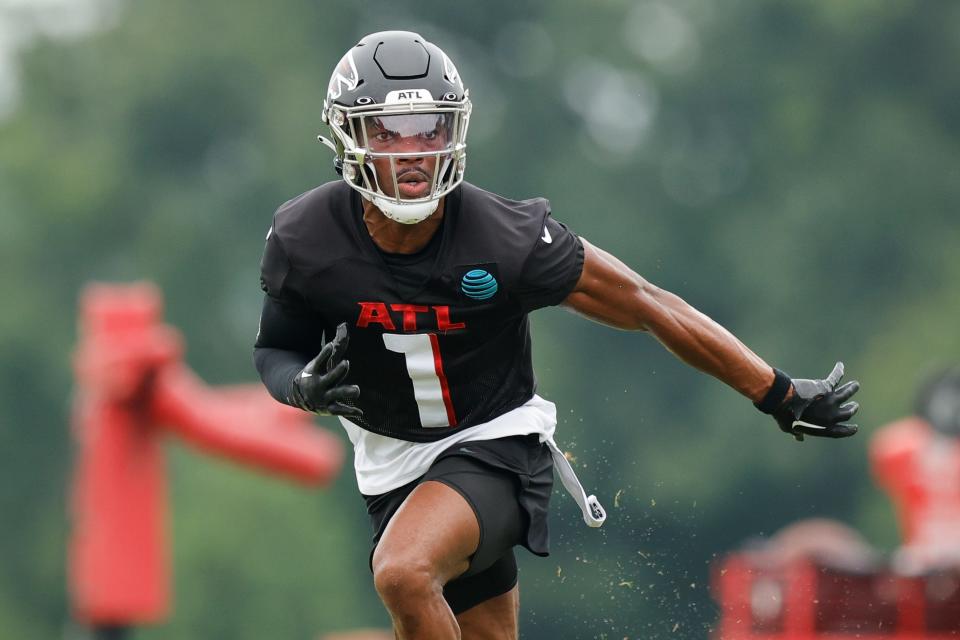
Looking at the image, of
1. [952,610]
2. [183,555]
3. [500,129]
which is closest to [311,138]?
[500,129]

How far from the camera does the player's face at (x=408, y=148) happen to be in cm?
802

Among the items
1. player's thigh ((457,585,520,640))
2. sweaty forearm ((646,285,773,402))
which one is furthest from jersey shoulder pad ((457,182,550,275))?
player's thigh ((457,585,520,640))

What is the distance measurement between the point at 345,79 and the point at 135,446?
36.4 feet

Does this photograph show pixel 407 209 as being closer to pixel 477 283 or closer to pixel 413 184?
pixel 413 184

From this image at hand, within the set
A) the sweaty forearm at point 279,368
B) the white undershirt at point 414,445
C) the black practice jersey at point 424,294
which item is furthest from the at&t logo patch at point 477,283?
the sweaty forearm at point 279,368

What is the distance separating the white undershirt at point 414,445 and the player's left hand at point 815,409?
94 cm

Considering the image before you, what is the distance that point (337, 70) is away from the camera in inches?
328

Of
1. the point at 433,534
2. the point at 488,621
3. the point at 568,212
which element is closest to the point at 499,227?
the point at 433,534

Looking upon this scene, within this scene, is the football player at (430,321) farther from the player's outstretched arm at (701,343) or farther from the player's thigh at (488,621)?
the player's thigh at (488,621)

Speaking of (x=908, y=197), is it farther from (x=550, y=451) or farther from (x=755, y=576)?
(x=550, y=451)

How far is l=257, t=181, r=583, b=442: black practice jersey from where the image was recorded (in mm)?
8102

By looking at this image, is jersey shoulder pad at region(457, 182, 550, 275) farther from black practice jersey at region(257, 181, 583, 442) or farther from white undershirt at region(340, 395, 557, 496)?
white undershirt at region(340, 395, 557, 496)

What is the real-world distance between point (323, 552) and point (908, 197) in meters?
11.8

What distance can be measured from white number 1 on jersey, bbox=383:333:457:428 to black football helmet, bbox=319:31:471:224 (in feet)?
1.56
